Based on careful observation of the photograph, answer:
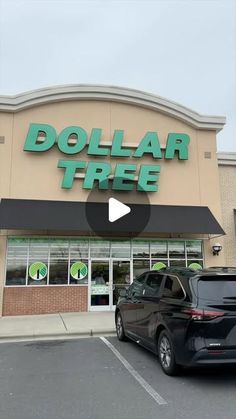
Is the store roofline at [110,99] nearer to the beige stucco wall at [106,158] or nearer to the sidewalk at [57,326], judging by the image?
the beige stucco wall at [106,158]

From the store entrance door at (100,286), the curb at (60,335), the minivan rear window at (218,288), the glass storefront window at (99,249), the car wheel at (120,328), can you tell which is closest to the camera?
the minivan rear window at (218,288)

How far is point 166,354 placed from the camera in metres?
6.73

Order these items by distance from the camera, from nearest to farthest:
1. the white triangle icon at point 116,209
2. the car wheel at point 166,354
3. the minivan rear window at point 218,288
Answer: the minivan rear window at point 218,288 → the car wheel at point 166,354 → the white triangle icon at point 116,209

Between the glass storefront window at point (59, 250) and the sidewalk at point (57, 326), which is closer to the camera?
the sidewalk at point (57, 326)

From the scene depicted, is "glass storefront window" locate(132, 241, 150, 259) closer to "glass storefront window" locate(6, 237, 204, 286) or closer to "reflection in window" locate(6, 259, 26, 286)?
"glass storefront window" locate(6, 237, 204, 286)

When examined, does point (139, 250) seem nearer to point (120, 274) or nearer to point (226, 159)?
point (120, 274)

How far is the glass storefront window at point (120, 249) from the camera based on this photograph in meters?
16.4

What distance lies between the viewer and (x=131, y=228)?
15.1 m

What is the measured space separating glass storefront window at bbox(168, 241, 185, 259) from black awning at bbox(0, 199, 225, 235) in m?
1.40

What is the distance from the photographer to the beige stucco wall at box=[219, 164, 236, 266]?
58.2ft

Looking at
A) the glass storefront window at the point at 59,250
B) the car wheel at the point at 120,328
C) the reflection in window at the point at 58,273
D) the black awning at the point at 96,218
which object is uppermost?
the black awning at the point at 96,218

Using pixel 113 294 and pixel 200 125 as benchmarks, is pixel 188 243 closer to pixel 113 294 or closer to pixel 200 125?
pixel 113 294

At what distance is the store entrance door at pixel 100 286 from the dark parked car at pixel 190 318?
796 centimetres

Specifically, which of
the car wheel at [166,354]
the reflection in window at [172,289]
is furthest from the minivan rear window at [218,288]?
the car wheel at [166,354]
